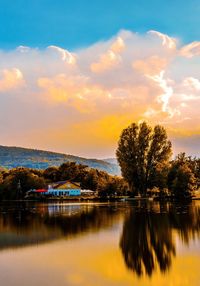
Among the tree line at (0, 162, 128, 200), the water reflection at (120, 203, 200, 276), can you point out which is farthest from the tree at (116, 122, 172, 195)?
the water reflection at (120, 203, 200, 276)

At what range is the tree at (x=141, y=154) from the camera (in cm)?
6731

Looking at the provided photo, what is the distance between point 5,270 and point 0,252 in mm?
3327

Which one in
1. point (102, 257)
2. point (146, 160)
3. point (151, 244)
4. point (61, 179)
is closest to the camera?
point (102, 257)

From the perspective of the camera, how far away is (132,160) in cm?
6725

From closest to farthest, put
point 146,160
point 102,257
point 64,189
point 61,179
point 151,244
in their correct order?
1. point 102,257
2. point 151,244
3. point 146,160
4. point 64,189
5. point 61,179

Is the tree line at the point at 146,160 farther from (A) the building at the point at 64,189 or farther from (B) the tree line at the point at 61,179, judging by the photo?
(A) the building at the point at 64,189

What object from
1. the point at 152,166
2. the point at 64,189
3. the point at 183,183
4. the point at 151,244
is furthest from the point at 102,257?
the point at 64,189

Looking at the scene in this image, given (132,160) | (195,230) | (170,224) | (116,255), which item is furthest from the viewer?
(132,160)

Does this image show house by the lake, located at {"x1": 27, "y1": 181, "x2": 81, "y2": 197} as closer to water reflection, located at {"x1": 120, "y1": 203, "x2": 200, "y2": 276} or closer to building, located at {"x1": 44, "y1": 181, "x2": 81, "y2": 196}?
building, located at {"x1": 44, "y1": 181, "x2": 81, "y2": 196}

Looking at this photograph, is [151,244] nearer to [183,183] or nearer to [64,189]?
[183,183]

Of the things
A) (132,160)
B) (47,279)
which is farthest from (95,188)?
(47,279)

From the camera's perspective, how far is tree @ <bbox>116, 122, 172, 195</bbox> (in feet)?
221

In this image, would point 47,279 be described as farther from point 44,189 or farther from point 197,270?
point 44,189

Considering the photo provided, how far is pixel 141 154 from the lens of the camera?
67562mm
